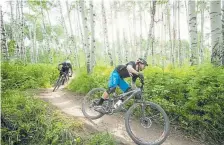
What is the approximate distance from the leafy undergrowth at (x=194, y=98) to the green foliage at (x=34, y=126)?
2970mm

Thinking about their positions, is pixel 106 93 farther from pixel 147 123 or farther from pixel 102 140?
pixel 102 140

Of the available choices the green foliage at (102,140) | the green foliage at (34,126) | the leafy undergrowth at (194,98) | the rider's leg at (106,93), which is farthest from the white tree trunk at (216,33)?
the green foliage at (34,126)

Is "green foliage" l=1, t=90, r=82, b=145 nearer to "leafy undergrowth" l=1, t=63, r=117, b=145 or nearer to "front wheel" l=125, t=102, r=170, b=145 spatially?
"leafy undergrowth" l=1, t=63, r=117, b=145

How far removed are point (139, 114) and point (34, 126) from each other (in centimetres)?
287

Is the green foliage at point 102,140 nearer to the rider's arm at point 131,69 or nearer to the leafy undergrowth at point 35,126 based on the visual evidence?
the leafy undergrowth at point 35,126

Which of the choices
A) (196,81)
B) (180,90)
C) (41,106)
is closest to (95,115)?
(41,106)

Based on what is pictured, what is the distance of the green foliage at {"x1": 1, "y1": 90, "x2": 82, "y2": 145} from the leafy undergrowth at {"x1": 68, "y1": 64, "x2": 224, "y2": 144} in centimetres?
297

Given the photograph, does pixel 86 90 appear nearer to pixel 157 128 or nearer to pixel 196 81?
pixel 157 128

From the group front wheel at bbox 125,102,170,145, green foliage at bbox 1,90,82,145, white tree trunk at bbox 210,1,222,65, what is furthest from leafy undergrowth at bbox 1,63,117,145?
white tree trunk at bbox 210,1,222,65

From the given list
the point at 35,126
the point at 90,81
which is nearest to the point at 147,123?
the point at 35,126

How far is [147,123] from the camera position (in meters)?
5.94

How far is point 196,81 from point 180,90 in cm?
59

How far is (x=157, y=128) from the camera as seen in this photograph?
23.4 feet

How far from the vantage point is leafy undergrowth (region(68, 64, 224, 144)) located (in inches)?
248
